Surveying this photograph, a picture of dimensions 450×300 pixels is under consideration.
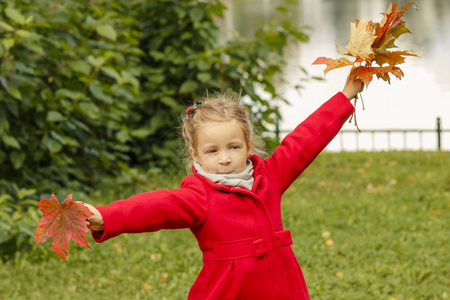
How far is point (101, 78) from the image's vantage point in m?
5.80

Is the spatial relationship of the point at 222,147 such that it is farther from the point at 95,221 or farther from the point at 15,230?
the point at 15,230

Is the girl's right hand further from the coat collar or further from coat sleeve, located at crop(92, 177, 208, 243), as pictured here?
the coat collar

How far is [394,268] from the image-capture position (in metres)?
4.02

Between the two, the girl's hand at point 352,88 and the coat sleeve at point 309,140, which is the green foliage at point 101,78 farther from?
the girl's hand at point 352,88

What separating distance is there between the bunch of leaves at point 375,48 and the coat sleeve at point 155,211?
0.70 meters

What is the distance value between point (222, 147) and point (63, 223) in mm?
610

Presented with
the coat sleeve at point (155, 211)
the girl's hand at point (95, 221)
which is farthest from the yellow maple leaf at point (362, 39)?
the girl's hand at point (95, 221)

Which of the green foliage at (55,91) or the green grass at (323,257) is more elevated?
the green foliage at (55,91)

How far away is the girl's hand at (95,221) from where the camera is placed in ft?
6.14

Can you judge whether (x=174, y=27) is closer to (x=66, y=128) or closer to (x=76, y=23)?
(x=76, y=23)

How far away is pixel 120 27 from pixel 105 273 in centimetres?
303

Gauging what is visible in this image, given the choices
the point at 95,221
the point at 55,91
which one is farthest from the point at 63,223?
the point at 55,91

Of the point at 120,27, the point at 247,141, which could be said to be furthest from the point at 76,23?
the point at 247,141

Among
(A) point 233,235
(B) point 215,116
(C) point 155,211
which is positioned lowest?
(A) point 233,235
